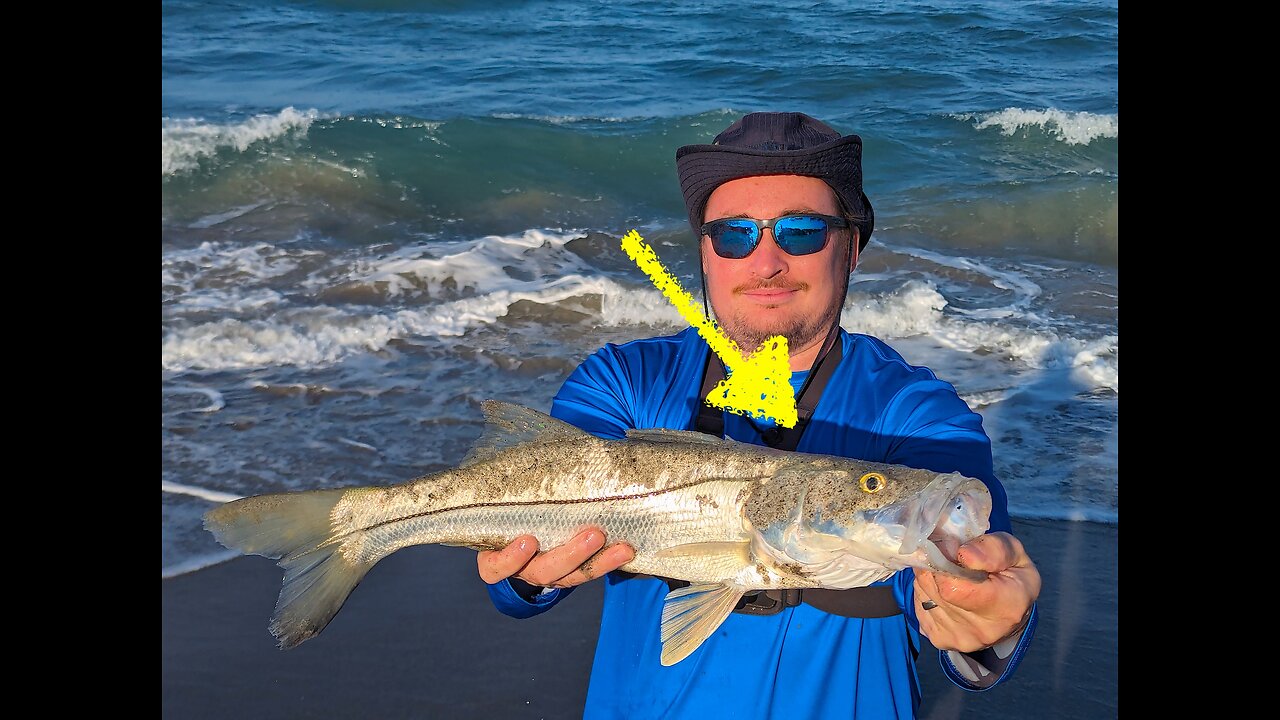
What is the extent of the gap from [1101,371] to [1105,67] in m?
14.3

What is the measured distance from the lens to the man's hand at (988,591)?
2494 mm

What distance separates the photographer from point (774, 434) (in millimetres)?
3348

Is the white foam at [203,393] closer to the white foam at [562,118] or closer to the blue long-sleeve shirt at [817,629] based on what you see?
the blue long-sleeve shirt at [817,629]

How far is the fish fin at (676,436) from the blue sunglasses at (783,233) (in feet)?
2.36

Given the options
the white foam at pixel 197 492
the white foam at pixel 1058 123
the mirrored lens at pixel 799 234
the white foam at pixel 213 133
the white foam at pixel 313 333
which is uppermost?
the white foam at pixel 1058 123

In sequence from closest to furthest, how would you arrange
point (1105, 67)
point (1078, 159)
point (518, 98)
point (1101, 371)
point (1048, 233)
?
point (1101, 371) → point (1048, 233) → point (1078, 159) → point (518, 98) → point (1105, 67)

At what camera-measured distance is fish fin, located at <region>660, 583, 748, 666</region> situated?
2.86 meters

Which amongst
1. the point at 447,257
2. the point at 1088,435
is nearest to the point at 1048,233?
the point at 1088,435

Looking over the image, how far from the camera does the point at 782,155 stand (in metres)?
3.36

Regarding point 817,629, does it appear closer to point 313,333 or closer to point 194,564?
point 194,564

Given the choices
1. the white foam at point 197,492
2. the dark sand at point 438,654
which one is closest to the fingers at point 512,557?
the dark sand at point 438,654

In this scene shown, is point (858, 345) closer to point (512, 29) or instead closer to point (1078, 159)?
point (1078, 159)

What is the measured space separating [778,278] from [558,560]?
1.20m

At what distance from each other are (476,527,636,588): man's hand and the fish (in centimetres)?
4
